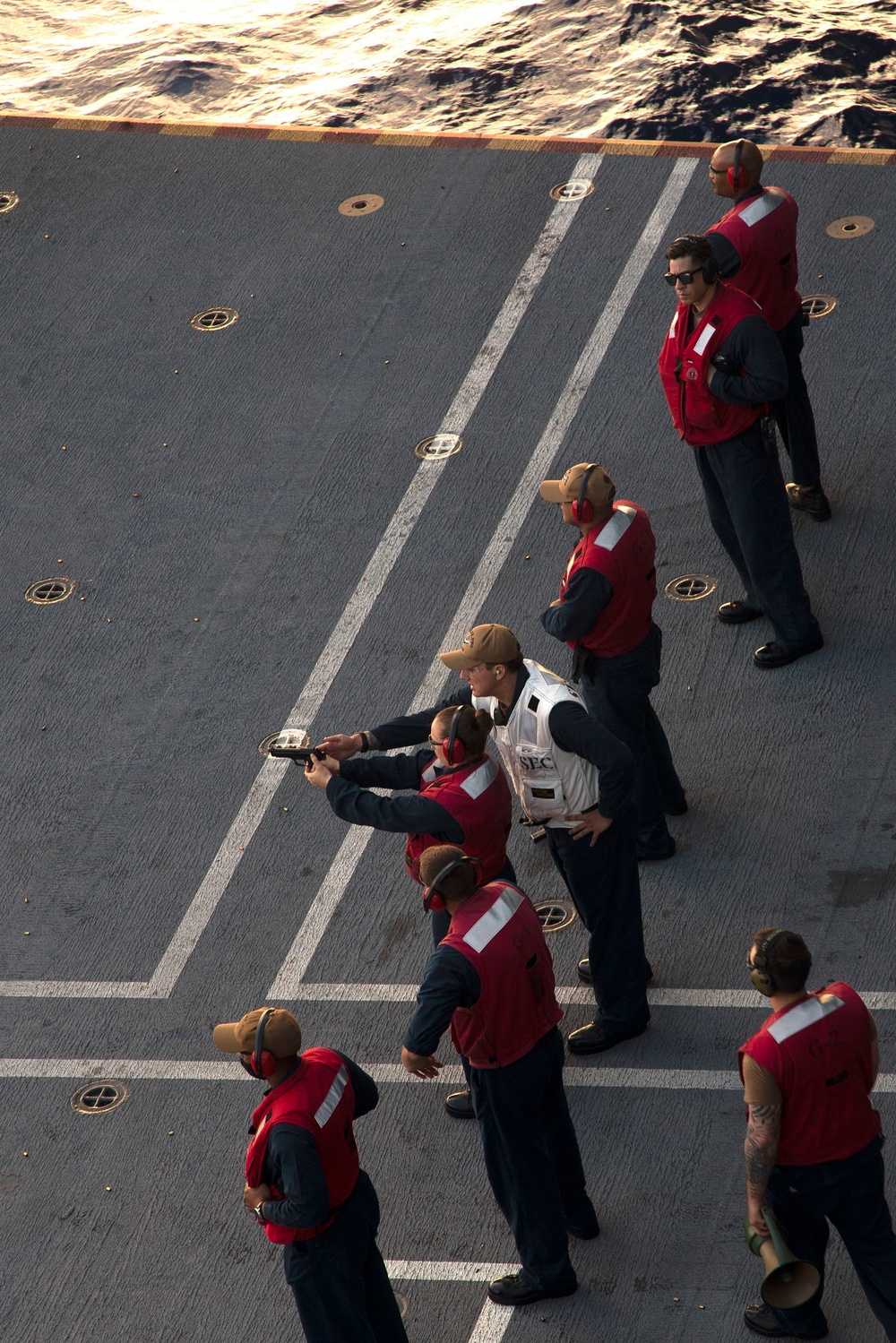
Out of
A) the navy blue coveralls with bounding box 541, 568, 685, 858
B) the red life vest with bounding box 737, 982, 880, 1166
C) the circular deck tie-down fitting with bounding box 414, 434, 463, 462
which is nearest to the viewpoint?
the red life vest with bounding box 737, 982, 880, 1166

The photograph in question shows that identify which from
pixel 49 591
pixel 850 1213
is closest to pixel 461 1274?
pixel 850 1213

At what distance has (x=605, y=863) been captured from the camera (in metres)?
7.84

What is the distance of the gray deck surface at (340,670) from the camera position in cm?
766

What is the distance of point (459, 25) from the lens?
1845cm

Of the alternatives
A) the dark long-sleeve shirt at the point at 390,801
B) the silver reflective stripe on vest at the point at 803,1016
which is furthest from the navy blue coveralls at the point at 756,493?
the silver reflective stripe on vest at the point at 803,1016

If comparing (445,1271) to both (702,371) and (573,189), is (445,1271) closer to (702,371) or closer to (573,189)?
(702,371)

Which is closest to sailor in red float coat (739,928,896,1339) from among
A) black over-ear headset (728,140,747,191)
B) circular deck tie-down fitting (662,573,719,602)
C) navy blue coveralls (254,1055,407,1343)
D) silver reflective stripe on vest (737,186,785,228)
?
navy blue coveralls (254,1055,407,1343)

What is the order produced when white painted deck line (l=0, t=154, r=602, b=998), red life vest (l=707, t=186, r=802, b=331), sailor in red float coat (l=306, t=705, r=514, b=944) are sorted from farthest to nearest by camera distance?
red life vest (l=707, t=186, r=802, b=331) < white painted deck line (l=0, t=154, r=602, b=998) < sailor in red float coat (l=306, t=705, r=514, b=944)

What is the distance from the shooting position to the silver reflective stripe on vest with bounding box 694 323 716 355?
9.14m

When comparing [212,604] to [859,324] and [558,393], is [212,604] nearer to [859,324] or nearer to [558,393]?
[558,393]

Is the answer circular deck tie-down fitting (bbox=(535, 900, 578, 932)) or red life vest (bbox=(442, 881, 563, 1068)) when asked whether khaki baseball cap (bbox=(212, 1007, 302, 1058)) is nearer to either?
red life vest (bbox=(442, 881, 563, 1068))

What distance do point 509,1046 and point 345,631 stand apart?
440 cm

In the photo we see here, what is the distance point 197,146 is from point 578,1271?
10.9 m

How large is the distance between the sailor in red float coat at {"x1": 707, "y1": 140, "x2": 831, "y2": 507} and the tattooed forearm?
16.1 ft
